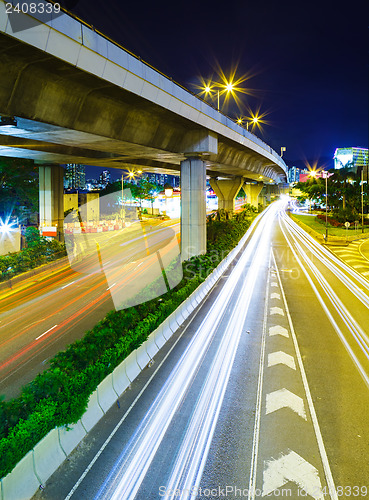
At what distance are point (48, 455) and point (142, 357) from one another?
203 inches

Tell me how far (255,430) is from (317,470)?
1751 mm

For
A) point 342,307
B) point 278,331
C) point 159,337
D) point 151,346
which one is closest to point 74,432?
point 151,346

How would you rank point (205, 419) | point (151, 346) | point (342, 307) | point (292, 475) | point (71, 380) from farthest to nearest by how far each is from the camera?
point (342, 307) → point (151, 346) → point (205, 419) → point (71, 380) → point (292, 475)

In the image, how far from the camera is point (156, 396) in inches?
410

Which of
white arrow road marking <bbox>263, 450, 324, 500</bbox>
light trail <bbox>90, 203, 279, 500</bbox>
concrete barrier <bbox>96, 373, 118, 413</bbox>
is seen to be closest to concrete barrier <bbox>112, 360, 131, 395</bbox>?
concrete barrier <bbox>96, 373, 118, 413</bbox>

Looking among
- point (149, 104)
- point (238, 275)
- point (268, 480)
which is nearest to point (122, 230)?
point (238, 275)

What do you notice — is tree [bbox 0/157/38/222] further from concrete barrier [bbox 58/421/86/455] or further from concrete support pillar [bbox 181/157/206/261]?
concrete barrier [bbox 58/421/86/455]

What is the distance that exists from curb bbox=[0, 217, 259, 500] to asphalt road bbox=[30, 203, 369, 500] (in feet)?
0.76

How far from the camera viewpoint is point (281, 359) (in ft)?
42.3

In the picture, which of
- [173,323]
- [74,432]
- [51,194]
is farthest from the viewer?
[51,194]

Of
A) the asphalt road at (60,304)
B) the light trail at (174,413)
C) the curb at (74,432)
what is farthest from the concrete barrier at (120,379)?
the asphalt road at (60,304)

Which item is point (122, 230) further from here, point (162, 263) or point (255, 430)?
point (255, 430)

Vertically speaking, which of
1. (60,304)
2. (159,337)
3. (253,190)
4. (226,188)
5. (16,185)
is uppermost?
(253,190)

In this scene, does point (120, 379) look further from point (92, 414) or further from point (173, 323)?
point (173, 323)
